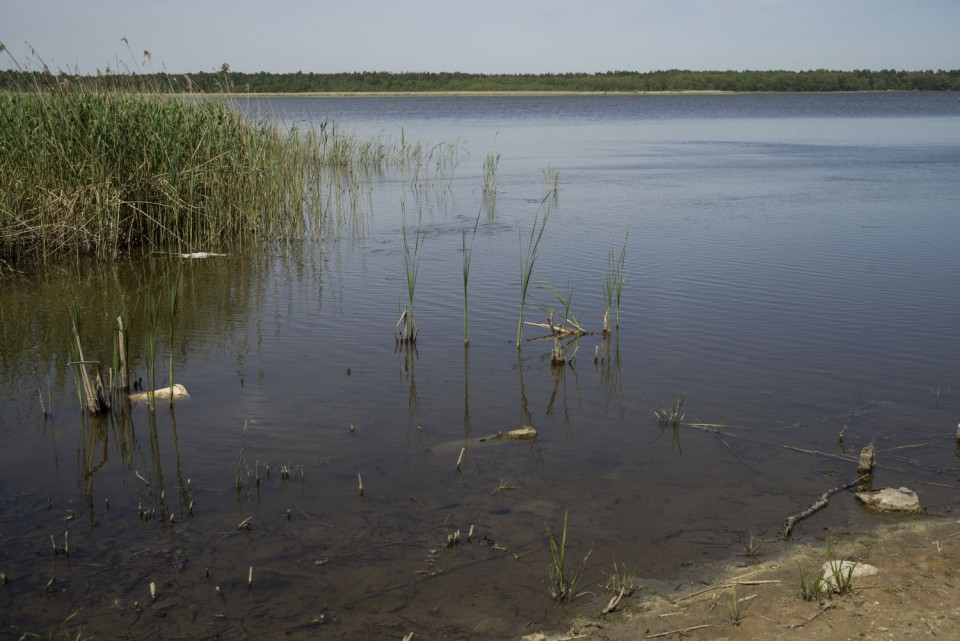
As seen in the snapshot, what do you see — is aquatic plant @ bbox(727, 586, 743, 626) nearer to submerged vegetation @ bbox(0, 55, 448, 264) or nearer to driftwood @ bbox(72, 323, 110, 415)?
driftwood @ bbox(72, 323, 110, 415)

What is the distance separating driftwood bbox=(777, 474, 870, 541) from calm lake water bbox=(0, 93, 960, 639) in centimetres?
5

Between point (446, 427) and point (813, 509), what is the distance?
2.49 meters

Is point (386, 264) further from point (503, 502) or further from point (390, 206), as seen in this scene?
point (503, 502)

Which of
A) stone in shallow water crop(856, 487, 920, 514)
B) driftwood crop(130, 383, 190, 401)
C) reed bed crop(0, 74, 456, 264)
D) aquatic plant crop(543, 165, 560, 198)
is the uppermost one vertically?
reed bed crop(0, 74, 456, 264)

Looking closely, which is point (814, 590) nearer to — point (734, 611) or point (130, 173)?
point (734, 611)

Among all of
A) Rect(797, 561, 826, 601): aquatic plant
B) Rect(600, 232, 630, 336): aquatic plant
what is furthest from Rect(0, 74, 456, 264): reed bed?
Rect(797, 561, 826, 601): aquatic plant

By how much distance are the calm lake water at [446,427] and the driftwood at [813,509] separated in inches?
2.1

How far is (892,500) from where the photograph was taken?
4812 mm

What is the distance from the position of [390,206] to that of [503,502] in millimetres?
13058

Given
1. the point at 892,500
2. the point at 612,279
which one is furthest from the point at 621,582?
the point at 612,279

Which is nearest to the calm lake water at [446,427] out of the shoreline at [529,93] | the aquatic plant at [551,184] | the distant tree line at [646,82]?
the aquatic plant at [551,184]

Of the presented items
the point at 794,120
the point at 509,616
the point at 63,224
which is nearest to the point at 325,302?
the point at 63,224

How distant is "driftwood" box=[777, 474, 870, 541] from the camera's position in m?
4.58

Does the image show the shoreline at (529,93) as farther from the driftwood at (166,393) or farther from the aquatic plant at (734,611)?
the aquatic plant at (734,611)
